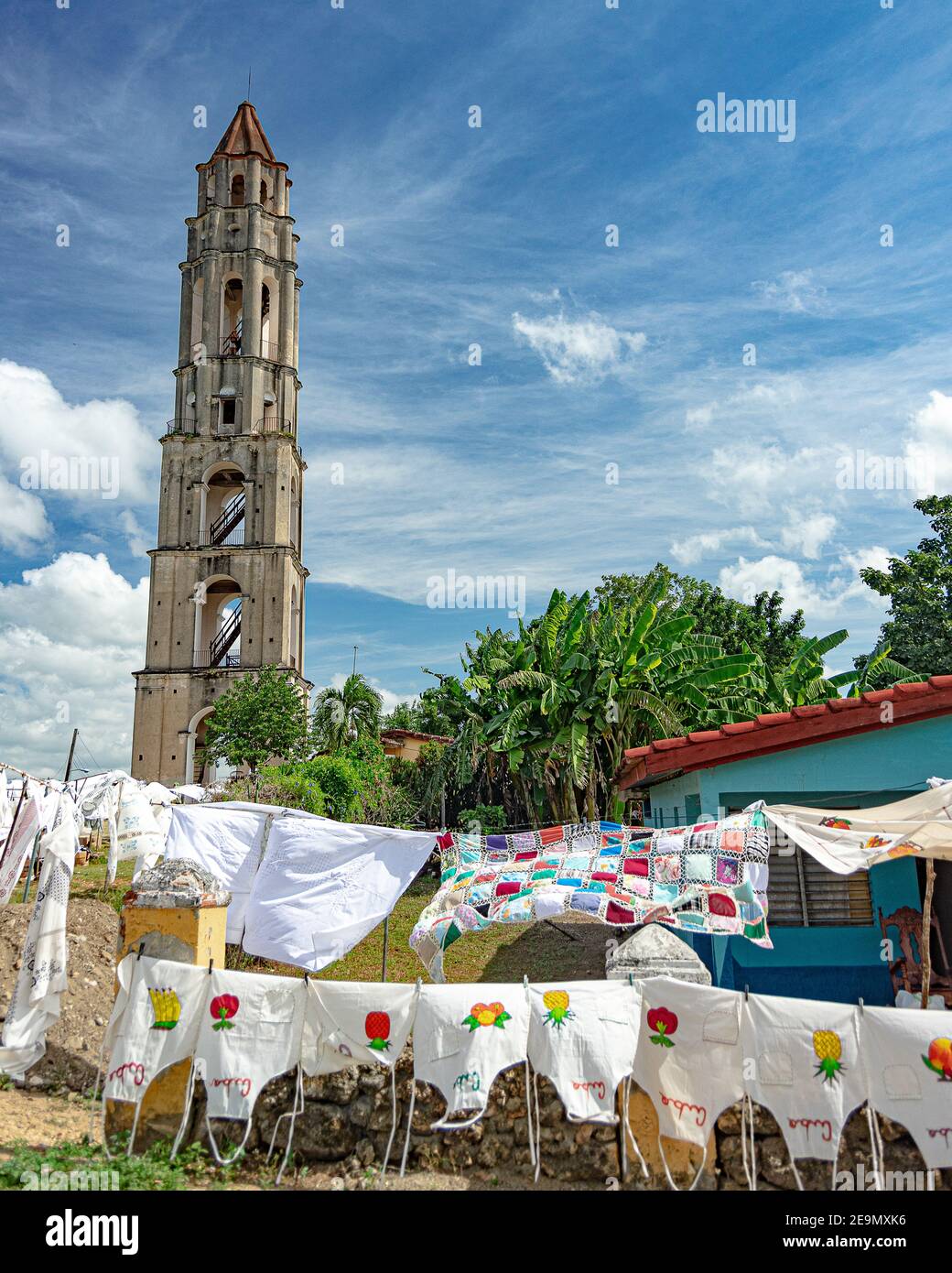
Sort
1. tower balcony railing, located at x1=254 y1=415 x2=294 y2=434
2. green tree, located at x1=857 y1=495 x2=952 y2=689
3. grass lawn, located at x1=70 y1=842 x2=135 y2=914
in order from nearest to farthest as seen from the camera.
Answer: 1. grass lawn, located at x1=70 y1=842 x2=135 y2=914
2. green tree, located at x1=857 y1=495 x2=952 y2=689
3. tower balcony railing, located at x1=254 y1=415 x2=294 y2=434

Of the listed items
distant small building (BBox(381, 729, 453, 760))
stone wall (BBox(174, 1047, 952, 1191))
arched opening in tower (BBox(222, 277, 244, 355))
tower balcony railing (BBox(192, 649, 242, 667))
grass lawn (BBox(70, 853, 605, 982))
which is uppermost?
arched opening in tower (BBox(222, 277, 244, 355))

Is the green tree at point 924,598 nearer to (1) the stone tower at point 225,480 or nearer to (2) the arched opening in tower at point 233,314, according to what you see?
(1) the stone tower at point 225,480

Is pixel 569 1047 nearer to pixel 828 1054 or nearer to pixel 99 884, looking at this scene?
pixel 828 1054

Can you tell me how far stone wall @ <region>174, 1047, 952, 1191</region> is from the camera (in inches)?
214

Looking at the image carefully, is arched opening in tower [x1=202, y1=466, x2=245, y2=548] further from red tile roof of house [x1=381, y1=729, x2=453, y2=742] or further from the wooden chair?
the wooden chair

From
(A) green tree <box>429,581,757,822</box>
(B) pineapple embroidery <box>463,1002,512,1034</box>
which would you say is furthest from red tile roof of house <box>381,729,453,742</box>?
(B) pineapple embroidery <box>463,1002,512,1034</box>

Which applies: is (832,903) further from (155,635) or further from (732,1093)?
(155,635)

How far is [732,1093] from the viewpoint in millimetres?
5375

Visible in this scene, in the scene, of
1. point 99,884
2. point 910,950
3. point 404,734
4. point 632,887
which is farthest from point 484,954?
point 404,734

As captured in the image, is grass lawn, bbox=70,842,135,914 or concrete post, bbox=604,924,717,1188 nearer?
concrete post, bbox=604,924,717,1188

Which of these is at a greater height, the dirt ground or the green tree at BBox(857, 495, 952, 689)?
the green tree at BBox(857, 495, 952, 689)

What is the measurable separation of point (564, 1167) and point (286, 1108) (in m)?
1.85

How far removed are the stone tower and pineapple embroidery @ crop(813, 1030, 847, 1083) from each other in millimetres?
29156

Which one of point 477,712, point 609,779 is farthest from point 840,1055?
point 477,712
